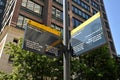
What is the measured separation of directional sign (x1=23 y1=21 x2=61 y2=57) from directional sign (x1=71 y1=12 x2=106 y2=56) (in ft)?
2.56

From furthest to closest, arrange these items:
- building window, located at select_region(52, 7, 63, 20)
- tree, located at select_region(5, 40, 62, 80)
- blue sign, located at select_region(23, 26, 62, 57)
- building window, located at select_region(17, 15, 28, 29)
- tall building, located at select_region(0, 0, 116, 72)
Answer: building window, located at select_region(52, 7, 63, 20) < building window, located at select_region(17, 15, 28, 29) < tall building, located at select_region(0, 0, 116, 72) < tree, located at select_region(5, 40, 62, 80) < blue sign, located at select_region(23, 26, 62, 57)

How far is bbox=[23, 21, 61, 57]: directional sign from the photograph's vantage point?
7.50 m

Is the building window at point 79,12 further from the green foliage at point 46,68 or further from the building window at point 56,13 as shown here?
the green foliage at point 46,68

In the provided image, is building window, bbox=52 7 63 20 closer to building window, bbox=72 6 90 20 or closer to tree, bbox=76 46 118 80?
building window, bbox=72 6 90 20

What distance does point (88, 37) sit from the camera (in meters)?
7.76

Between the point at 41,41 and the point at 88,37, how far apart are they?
1.98 m

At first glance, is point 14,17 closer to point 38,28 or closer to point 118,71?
point 118,71

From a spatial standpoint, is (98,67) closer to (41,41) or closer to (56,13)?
(41,41)

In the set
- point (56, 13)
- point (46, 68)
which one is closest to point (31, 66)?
point (46, 68)

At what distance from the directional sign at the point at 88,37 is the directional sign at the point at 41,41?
2.56 ft

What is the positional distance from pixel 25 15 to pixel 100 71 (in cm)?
1561

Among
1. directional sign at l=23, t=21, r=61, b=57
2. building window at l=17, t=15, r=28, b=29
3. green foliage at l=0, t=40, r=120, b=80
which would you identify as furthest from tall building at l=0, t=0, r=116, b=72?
directional sign at l=23, t=21, r=61, b=57

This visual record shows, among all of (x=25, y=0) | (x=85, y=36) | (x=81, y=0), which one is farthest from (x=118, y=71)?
(x=81, y=0)

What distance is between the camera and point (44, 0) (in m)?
34.5
